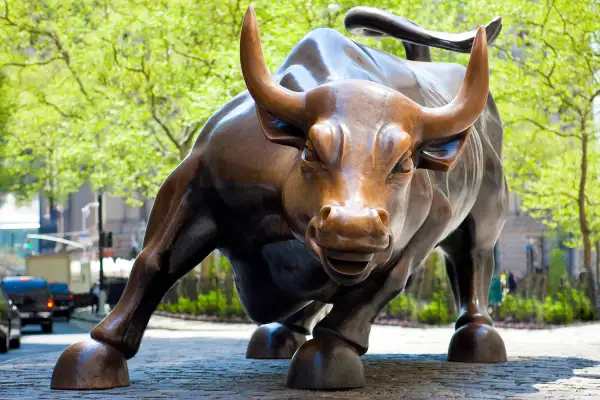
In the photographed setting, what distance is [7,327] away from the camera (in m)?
18.2

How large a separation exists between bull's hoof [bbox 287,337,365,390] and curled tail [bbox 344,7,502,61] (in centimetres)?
350

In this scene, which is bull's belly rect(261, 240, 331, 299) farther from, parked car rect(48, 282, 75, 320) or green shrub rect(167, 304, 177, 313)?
parked car rect(48, 282, 75, 320)

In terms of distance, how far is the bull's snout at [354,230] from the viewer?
16.8ft

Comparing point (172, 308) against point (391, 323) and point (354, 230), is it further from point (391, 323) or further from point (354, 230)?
point (354, 230)

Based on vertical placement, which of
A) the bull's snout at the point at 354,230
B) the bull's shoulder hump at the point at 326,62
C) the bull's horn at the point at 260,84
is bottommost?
the bull's snout at the point at 354,230

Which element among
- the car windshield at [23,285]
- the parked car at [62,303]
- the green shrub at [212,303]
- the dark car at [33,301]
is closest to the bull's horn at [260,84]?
the dark car at [33,301]

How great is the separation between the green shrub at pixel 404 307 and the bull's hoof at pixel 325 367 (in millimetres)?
17988

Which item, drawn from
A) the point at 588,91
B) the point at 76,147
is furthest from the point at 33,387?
the point at 76,147

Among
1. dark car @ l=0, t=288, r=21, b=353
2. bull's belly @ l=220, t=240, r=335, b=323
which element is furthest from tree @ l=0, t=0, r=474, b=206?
bull's belly @ l=220, t=240, r=335, b=323

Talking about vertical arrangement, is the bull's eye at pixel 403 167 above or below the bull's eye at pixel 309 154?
below

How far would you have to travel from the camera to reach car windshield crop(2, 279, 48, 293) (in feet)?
94.2

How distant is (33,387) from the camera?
251 inches

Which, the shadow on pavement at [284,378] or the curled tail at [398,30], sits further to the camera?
the curled tail at [398,30]

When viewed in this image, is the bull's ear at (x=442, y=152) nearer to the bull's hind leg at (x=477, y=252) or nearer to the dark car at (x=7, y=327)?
the bull's hind leg at (x=477, y=252)
